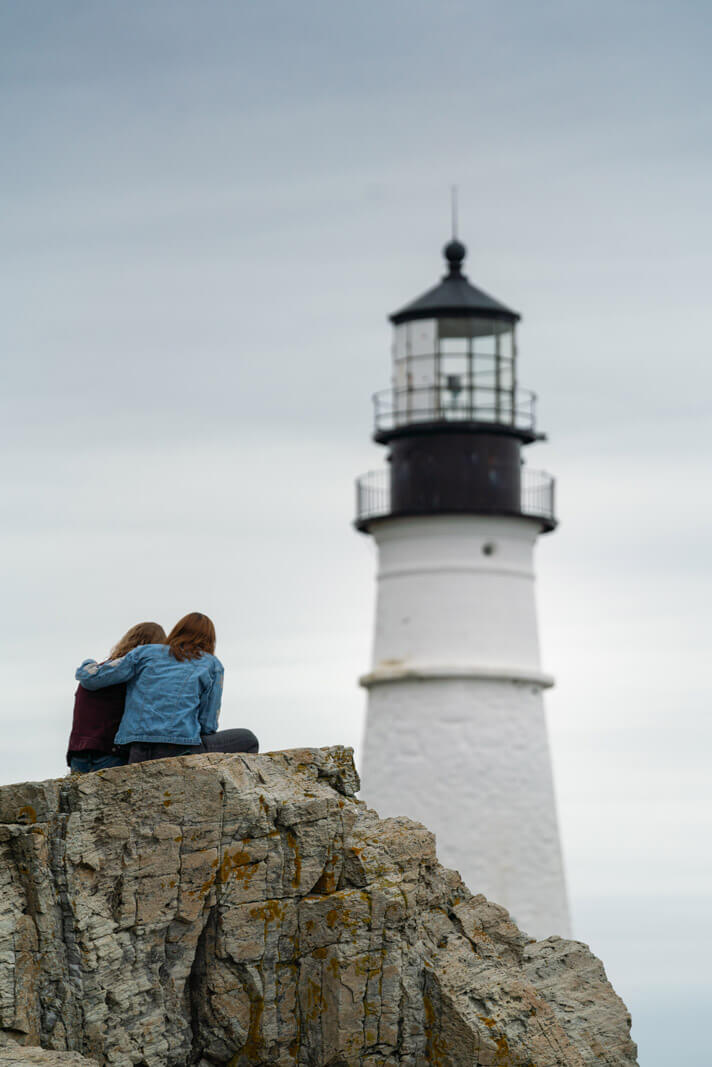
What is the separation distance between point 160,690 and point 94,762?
2.24ft

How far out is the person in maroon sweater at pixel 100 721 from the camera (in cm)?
1116

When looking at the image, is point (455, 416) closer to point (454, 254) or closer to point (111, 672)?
point (454, 254)

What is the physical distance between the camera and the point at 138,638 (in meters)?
11.3

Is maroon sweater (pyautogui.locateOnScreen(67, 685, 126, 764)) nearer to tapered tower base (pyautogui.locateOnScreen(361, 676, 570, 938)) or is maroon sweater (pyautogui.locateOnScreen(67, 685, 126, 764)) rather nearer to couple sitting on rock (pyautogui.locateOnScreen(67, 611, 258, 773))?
couple sitting on rock (pyautogui.locateOnScreen(67, 611, 258, 773))

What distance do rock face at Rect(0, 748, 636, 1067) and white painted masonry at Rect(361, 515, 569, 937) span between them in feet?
64.6

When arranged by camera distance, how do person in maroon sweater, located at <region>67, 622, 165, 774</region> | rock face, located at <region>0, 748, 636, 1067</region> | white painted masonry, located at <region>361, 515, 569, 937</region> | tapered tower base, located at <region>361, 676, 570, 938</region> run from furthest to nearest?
white painted masonry, located at <region>361, 515, 569, 937</region> < tapered tower base, located at <region>361, 676, 570, 938</region> < person in maroon sweater, located at <region>67, 622, 165, 774</region> < rock face, located at <region>0, 748, 636, 1067</region>

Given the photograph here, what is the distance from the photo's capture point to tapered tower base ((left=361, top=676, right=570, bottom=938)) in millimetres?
30500

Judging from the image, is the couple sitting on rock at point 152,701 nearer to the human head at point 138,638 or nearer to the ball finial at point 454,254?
the human head at point 138,638

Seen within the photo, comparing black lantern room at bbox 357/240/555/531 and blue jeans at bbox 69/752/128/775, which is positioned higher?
black lantern room at bbox 357/240/555/531

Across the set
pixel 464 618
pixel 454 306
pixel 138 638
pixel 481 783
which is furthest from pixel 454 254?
pixel 138 638

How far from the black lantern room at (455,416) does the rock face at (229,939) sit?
68.9 feet

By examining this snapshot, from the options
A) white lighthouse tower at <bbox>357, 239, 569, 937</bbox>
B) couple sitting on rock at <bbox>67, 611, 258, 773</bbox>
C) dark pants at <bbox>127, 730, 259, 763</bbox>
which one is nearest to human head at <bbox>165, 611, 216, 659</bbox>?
couple sitting on rock at <bbox>67, 611, 258, 773</bbox>

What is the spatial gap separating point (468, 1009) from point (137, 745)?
2580mm

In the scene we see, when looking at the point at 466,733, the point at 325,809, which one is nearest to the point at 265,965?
the point at 325,809
